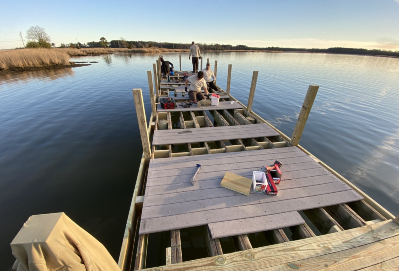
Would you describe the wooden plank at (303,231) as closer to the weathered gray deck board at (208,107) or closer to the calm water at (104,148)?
the calm water at (104,148)

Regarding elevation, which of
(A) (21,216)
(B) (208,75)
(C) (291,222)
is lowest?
(A) (21,216)

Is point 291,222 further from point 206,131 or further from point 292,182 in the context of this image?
point 206,131

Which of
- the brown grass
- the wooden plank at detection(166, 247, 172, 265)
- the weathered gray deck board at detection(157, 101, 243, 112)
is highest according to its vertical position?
the brown grass

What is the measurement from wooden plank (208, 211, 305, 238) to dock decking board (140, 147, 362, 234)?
0.08 metres

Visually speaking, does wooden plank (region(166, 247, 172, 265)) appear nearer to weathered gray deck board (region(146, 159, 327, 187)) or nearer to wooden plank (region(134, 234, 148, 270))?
wooden plank (region(134, 234, 148, 270))

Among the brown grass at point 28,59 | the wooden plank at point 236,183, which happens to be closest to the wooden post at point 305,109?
the wooden plank at point 236,183

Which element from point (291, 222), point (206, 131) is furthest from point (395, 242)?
point (206, 131)

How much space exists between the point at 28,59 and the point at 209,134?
30796mm

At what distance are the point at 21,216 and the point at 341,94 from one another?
68.6 ft

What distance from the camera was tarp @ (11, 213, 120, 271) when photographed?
105cm

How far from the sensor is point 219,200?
3.35 metres

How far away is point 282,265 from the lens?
7.54ft

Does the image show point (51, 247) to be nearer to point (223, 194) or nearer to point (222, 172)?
point (223, 194)

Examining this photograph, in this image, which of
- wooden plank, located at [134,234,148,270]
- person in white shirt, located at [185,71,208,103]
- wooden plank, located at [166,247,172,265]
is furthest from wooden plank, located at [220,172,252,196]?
person in white shirt, located at [185,71,208,103]
